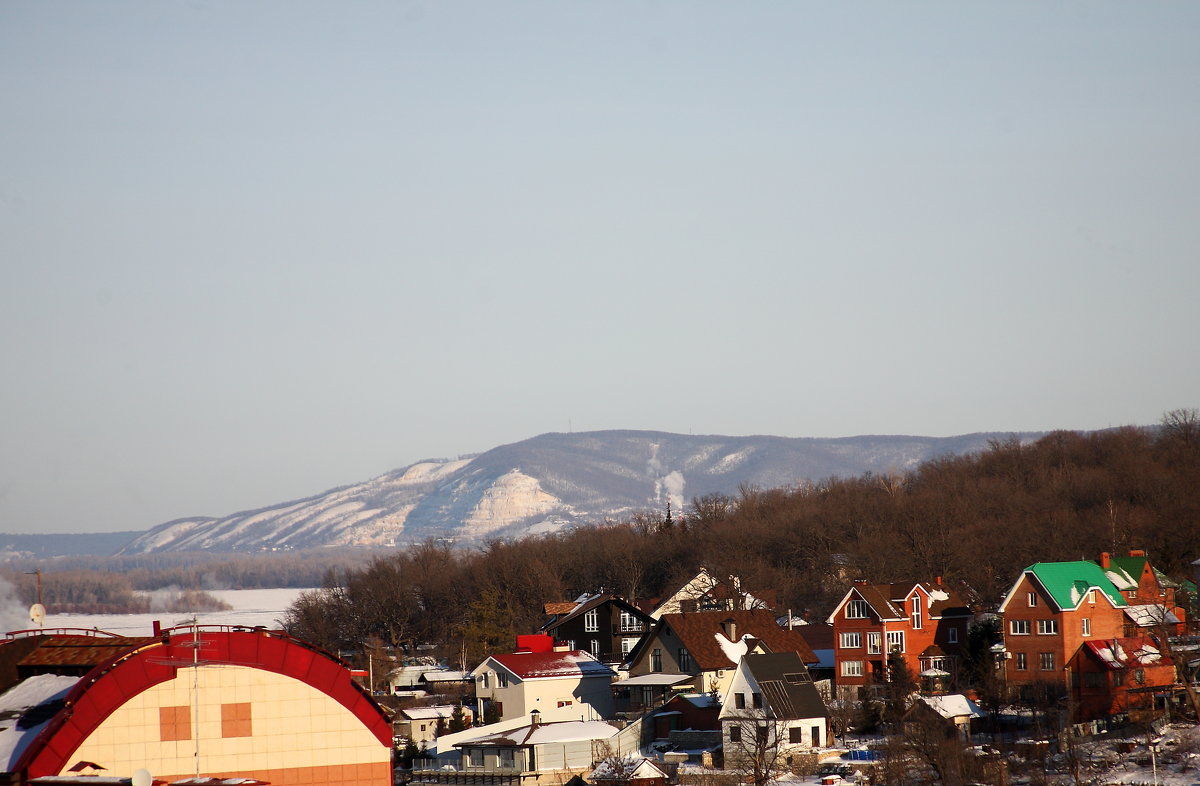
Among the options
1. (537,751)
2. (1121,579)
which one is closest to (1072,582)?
(1121,579)

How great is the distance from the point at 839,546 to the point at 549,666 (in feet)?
138

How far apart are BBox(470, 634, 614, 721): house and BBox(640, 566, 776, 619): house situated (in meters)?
17.8

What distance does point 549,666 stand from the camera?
60.6 meters

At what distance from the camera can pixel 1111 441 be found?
121125 mm

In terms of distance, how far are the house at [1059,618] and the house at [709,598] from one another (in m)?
23.7

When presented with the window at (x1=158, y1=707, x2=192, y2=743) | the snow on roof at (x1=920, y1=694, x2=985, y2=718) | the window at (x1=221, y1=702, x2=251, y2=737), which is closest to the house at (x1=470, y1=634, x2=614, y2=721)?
the snow on roof at (x1=920, y1=694, x2=985, y2=718)

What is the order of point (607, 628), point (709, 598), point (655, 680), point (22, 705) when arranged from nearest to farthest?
point (22, 705), point (655, 680), point (607, 628), point (709, 598)

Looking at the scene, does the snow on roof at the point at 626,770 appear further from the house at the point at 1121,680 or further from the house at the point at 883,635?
the house at the point at 1121,680

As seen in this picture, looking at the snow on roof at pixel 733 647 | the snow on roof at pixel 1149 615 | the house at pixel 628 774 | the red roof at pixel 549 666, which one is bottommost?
the house at pixel 628 774

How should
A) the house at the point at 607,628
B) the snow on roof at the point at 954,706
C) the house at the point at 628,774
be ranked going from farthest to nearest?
1. the house at the point at 607,628
2. the snow on roof at the point at 954,706
3. the house at the point at 628,774

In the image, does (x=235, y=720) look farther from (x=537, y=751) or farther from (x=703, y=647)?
(x=703, y=647)

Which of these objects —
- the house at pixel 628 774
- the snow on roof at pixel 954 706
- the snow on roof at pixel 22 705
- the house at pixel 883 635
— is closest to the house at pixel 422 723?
the house at pixel 628 774

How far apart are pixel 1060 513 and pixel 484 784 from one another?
179ft

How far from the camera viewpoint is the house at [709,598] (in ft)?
262
